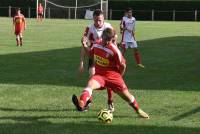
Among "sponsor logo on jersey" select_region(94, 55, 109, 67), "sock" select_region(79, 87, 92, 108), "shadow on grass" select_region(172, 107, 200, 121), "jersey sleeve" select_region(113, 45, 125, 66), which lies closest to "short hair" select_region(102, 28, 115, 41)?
"jersey sleeve" select_region(113, 45, 125, 66)

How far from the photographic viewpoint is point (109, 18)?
248 ft

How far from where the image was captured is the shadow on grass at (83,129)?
973 centimetres

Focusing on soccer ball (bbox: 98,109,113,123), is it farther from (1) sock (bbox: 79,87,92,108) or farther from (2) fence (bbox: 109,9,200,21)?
(2) fence (bbox: 109,9,200,21)

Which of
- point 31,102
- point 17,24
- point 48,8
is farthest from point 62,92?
point 48,8

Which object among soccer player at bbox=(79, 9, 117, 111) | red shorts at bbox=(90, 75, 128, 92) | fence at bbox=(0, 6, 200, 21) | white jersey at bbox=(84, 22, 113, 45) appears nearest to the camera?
red shorts at bbox=(90, 75, 128, 92)

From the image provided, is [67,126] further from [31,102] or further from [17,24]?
[17,24]

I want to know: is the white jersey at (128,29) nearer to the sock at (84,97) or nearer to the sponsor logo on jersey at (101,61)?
the sponsor logo on jersey at (101,61)

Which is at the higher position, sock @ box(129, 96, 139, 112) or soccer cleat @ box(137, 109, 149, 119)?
sock @ box(129, 96, 139, 112)

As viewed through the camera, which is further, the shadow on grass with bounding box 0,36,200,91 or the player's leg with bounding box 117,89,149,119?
the shadow on grass with bounding box 0,36,200,91

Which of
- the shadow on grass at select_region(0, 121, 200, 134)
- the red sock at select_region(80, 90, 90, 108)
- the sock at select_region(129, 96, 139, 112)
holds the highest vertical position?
the red sock at select_region(80, 90, 90, 108)

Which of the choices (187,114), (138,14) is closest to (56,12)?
(138,14)

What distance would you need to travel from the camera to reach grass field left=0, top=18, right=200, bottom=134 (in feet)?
33.5

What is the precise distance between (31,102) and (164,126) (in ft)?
11.9

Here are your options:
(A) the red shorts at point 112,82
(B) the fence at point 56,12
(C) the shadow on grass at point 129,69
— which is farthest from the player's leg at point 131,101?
(B) the fence at point 56,12
